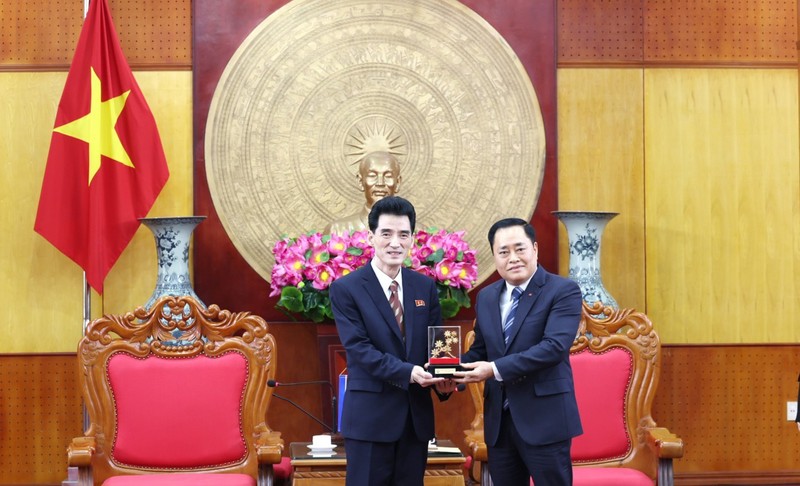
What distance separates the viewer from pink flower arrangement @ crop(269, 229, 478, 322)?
3.82m

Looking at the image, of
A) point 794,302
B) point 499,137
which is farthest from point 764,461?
point 499,137

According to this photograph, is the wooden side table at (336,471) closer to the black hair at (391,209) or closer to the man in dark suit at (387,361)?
the man in dark suit at (387,361)

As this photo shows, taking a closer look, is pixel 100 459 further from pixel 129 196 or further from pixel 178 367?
pixel 129 196

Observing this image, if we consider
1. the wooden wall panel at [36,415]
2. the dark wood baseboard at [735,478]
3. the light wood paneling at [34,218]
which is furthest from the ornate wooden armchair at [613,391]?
the wooden wall panel at [36,415]

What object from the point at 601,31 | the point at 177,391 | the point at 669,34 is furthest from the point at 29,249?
the point at 669,34

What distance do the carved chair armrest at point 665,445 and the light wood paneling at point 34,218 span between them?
2.16 metres

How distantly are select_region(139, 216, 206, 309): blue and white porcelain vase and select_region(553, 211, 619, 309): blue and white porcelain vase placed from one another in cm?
150

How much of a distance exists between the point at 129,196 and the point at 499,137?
1605 millimetres

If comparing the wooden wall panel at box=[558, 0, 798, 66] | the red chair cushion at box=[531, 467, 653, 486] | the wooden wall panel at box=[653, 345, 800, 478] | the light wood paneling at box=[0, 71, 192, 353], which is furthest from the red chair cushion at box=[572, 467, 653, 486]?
the light wood paneling at box=[0, 71, 192, 353]

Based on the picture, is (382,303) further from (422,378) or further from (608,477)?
(608,477)

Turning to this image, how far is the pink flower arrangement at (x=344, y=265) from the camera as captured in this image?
382cm

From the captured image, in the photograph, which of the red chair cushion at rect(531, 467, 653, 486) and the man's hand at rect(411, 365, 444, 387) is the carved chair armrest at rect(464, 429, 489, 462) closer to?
the red chair cushion at rect(531, 467, 653, 486)

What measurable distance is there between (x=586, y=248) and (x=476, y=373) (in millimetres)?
1451

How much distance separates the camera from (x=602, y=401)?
3812mm
